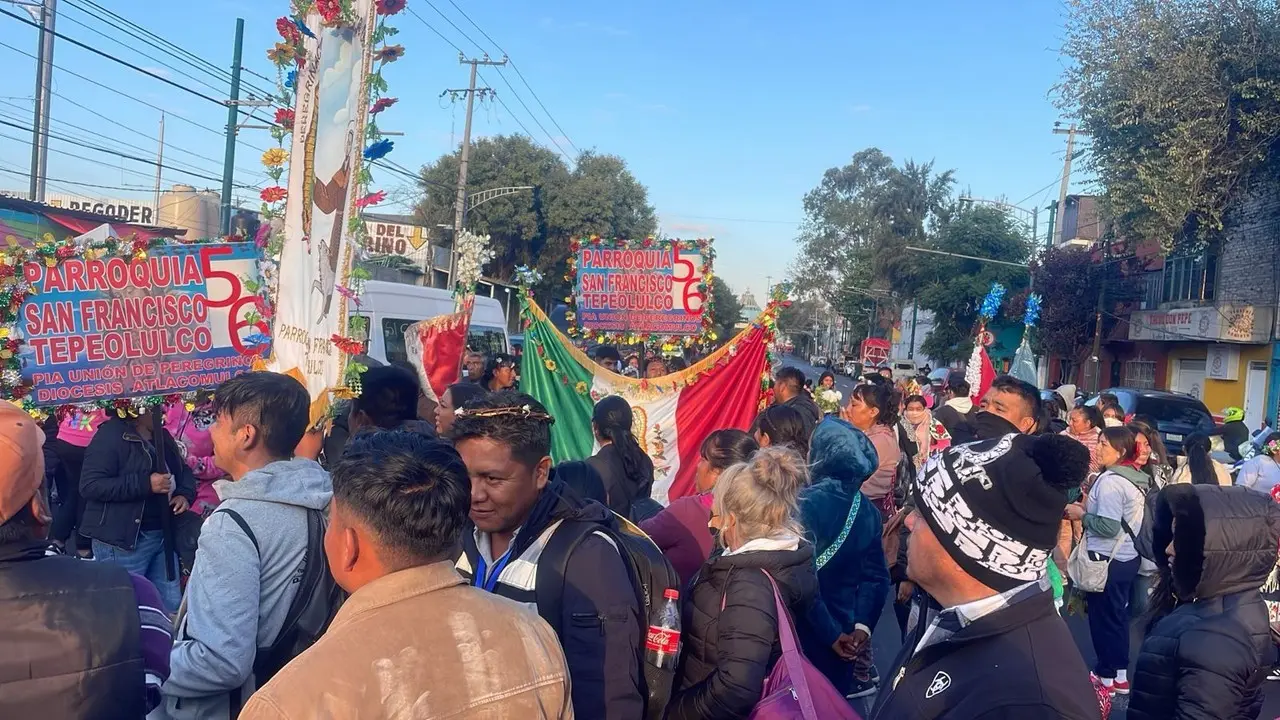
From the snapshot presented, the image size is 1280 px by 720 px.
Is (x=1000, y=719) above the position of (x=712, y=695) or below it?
above

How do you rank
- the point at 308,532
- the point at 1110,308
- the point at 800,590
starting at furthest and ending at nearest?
the point at 1110,308
the point at 800,590
the point at 308,532

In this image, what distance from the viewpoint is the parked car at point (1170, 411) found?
17.3m

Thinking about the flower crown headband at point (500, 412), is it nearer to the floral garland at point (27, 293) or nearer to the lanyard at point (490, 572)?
the lanyard at point (490, 572)

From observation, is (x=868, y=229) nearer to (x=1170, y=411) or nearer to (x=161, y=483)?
(x=1170, y=411)

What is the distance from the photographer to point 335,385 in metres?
4.37

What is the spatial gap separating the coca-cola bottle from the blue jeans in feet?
12.5

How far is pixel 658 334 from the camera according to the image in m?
11.7

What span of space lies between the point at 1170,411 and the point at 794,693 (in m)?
18.0

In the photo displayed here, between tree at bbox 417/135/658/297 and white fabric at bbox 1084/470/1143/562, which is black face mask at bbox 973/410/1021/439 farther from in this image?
tree at bbox 417/135/658/297

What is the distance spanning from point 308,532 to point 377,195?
7.32 ft

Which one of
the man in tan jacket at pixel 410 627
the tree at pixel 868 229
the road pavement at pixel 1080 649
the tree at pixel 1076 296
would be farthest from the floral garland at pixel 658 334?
the tree at pixel 868 229

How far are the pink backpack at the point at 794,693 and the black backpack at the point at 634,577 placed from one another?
0.41m

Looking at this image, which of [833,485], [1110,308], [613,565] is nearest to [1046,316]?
[1110,308]

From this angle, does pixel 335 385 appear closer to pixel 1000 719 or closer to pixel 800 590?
pixel 800 590
